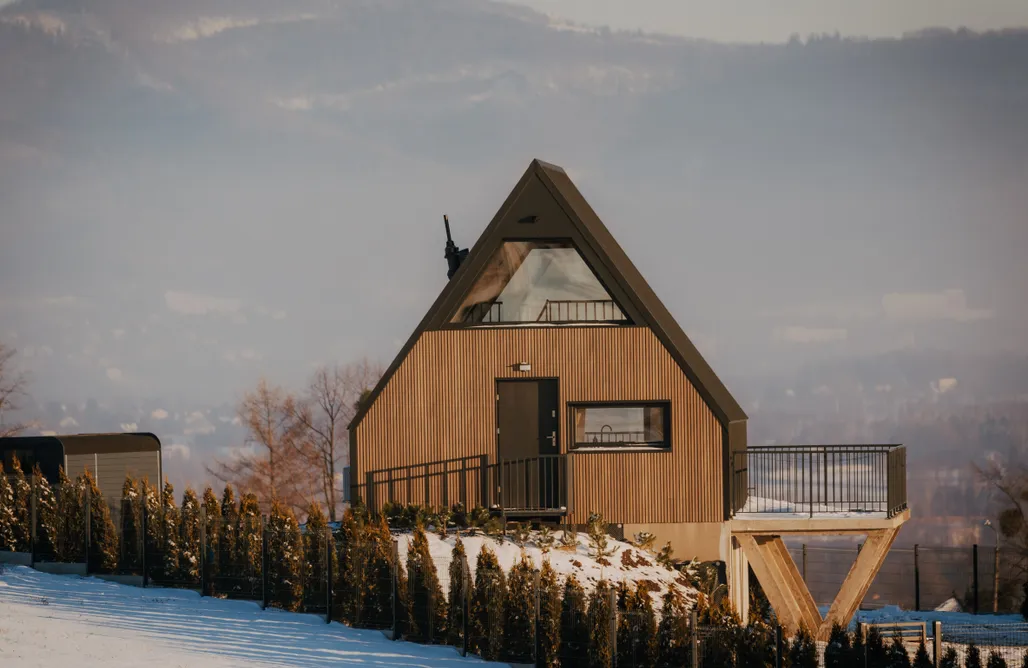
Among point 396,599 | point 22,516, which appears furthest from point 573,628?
point 22,516

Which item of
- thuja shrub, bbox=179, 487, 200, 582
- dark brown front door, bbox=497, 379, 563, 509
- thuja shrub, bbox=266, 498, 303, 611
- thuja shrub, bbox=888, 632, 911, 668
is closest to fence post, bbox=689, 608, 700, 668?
thuja shrub, bbox=888, 632, 911, 668

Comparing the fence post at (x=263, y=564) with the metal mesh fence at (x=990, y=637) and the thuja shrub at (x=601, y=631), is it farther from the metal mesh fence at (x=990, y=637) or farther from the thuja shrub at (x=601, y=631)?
the metal mesh fence at (x=990, y=637)

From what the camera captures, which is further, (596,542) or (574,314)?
(574,314)

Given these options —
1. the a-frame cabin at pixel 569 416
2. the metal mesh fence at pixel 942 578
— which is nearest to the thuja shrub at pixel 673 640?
the a-frame cabin at pixel 569 416

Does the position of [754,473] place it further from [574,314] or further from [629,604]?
[629,604]

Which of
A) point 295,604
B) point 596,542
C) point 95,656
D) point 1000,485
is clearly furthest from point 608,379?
point 1000,485

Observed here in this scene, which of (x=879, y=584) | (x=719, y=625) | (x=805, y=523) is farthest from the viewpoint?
(x=879, y=584)

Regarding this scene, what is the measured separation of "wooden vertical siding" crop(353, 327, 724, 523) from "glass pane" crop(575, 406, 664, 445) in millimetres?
278

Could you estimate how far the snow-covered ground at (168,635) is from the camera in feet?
61.6

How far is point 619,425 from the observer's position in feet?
87.7

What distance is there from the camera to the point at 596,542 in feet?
80.1

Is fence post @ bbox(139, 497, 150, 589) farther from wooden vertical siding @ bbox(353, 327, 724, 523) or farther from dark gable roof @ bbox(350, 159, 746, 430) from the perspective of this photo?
dark gable roof @ bbox(350, 159, 746, 430)

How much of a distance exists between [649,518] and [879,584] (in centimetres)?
1612

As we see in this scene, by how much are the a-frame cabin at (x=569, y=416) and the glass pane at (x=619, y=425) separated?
0.03 metres
